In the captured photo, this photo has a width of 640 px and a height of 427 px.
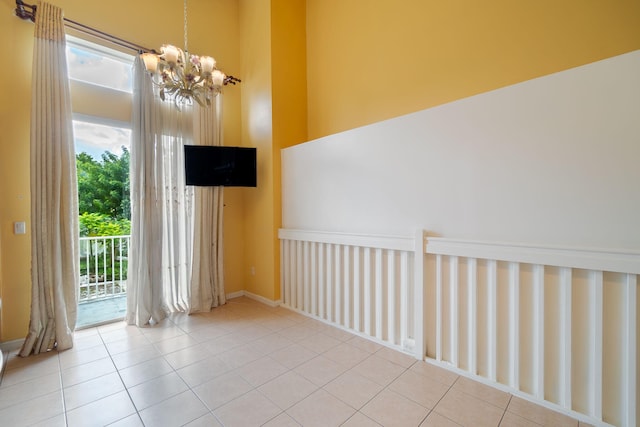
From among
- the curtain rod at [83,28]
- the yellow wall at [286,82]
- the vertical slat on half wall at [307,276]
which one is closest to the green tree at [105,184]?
the curtain rod at [83,28]

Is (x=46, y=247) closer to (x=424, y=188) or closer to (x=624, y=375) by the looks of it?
(x=424, y=188)

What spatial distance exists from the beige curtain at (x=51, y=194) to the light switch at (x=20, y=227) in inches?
11.6

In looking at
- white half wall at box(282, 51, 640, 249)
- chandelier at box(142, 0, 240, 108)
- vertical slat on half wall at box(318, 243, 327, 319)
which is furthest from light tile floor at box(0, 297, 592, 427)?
chandelier at box(142, 0, 240, 108)

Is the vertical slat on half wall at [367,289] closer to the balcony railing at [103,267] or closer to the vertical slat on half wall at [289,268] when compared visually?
the vertical slat on half wall at [289,268]

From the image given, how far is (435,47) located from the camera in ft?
8.98

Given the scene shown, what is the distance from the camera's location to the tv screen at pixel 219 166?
3.37 metres

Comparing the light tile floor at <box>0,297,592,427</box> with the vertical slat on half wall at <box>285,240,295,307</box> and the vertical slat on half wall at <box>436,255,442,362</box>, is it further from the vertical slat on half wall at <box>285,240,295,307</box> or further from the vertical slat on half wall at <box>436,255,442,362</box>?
the vertical slat on half wall at <box>285,240,295,307</box>

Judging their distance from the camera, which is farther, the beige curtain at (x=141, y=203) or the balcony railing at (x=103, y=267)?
the balcony railing at (x=103, y=267)

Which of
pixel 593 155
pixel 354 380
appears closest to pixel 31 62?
pixel 354 380

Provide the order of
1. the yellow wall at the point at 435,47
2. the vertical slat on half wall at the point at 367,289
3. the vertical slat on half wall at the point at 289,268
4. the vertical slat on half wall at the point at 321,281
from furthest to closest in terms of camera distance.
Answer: the vertical slat on half wall at the point at 289,268 < the vertical slat on half wall at the point at 321,281 < the vertical slat on half wall at the point at 367,289 < the yellow wall at the point at 435,47

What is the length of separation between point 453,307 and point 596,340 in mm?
808

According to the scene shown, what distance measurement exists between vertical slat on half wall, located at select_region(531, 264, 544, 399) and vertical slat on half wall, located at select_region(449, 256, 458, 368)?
0.49 metres

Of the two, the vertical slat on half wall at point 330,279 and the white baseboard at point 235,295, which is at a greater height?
the vertical slat on half wall at point 330,279

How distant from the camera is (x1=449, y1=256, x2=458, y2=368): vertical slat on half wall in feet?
6.97
